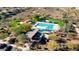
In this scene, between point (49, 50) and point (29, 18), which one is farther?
point (29, 18)

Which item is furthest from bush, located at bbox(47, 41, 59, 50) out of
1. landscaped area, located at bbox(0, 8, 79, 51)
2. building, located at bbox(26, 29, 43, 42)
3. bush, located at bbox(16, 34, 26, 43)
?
bush, located at bbox(16, 34, 26, 43)

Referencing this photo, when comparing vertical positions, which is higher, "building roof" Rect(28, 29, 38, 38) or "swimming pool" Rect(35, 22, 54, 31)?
"swimming pool" Rect(35, 22, 54, 31)

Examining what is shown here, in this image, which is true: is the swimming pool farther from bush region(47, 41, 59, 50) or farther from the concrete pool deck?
bush region(47, 41, 59, 50)

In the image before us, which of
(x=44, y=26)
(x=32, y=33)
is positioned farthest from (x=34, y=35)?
(x=44, y=26)

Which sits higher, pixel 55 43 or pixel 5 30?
pixel 5 30

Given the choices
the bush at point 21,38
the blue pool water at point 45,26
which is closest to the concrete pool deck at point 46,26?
the blue pool water at point 45,26

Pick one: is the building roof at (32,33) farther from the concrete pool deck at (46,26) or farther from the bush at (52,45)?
the bush at (52,45)

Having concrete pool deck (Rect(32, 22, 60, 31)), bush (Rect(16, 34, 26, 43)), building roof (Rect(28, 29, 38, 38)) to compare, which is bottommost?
bush (Rect(16, 34, 26, 43))

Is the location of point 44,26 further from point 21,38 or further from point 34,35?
point 21,38
